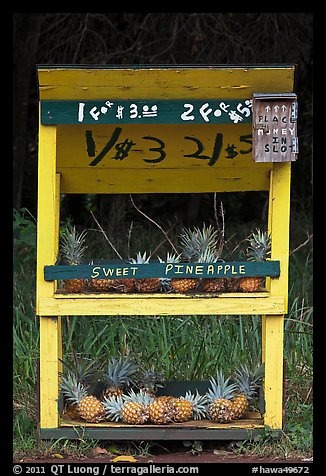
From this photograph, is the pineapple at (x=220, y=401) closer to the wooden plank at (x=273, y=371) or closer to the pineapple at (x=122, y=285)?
the wooden plank at (x=273, y=371)

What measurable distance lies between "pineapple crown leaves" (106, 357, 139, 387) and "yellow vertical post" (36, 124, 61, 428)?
47 cm

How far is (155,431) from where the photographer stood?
4809 mm

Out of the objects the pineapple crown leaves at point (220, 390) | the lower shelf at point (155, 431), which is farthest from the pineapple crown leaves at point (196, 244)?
the lower shelf at point (155, 431)

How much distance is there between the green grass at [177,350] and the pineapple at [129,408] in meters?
0.22

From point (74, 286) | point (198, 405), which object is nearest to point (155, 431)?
point (198, 405)

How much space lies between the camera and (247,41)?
29.7ft

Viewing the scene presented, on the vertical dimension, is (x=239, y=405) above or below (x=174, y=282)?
below

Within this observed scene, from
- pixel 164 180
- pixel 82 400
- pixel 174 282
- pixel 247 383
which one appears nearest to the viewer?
pixel 174 282

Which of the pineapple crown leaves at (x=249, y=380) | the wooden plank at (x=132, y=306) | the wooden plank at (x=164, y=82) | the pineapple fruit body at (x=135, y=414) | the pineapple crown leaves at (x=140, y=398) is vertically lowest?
the pineapple fruit body at (x=135, y=414)

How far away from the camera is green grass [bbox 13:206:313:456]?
5004mm

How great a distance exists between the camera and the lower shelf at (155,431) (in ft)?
15.8

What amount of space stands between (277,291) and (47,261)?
1216 mm

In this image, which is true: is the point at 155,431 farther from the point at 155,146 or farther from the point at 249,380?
the point at 155,146

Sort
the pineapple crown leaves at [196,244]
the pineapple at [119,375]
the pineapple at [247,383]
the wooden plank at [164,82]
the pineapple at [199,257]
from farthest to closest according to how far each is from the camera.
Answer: the pineapple at [119,375], the pineapple at [247,383], the pineapple crown leaves at [196,244], the pineapple at [199,257], the wooden plank at [164,82]
